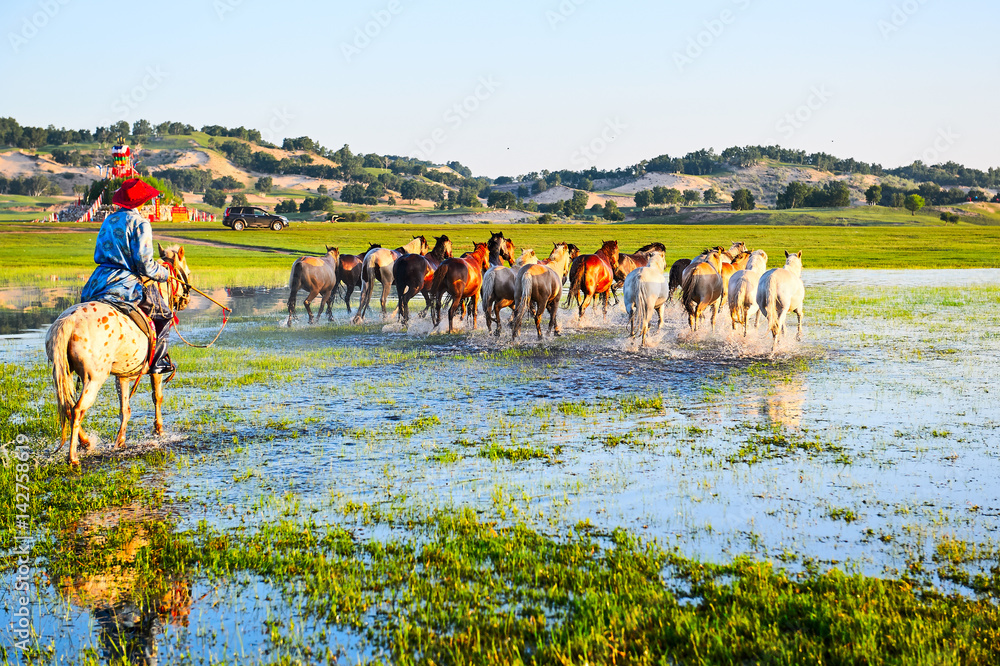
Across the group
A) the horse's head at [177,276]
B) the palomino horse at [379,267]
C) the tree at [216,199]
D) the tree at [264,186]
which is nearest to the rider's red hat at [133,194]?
the horse's head at [177,276]

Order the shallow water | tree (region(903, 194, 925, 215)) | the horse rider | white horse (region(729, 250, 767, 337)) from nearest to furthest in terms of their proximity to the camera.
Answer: the shallow water
the horse rider
white horse (region(729, 250, 767, 337))
tree (region(903, 194, 925, 215))

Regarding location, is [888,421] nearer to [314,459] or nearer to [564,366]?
[564,366]

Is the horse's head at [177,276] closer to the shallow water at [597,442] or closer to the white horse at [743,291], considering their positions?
the shallow water at [597,442]

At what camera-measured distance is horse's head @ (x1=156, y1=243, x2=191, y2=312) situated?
9.45 m

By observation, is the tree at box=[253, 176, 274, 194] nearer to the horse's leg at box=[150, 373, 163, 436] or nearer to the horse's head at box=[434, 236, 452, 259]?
the horse's head at box=[434, 236, 452, 259]

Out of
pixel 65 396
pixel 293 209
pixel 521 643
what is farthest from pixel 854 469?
pixel 293 209

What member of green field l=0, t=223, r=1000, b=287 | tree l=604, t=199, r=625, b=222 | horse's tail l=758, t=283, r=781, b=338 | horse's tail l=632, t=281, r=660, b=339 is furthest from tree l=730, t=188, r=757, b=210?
horse's tail l=758, t=283, r=781, b=338

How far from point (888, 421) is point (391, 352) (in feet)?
30.5

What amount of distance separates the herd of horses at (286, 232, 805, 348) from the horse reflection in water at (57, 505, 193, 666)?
12.4 meters

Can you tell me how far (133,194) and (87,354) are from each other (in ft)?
6.03

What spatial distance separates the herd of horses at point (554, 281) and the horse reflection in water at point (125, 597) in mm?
12368

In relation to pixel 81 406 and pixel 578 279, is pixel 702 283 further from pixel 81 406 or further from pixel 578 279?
pixel 81 406

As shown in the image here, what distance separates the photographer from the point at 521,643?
184 inches

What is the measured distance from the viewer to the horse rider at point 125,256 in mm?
8539
